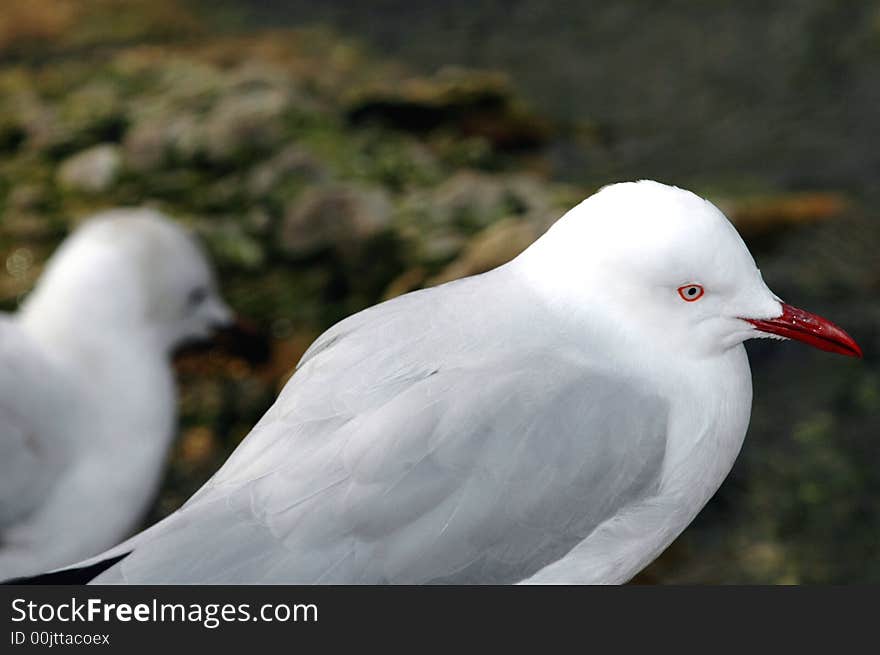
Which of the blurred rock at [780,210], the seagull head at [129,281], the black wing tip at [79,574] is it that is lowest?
the blurred rock at [780,210]

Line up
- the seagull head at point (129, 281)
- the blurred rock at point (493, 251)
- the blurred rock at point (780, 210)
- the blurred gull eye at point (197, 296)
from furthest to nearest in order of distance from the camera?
the blurred rock at point (780, 210) < the blurred rock at point (493, 251) < the blurred gull eye at point (197, 296) < the seagull head at point (129, 281)

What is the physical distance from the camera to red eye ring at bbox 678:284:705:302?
2.06 meters

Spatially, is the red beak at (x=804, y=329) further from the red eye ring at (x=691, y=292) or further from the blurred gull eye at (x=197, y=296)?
the blurred gull eye at (x=197, y=296)

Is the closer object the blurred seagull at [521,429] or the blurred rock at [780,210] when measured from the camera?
the blurred seagull at [521,429]

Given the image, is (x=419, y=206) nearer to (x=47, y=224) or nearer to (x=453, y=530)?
(x=47, y=224)

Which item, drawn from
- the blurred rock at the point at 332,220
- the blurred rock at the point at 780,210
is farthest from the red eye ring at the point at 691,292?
the blurred rock at the point at 332,220

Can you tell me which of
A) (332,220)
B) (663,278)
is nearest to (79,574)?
(663,278)

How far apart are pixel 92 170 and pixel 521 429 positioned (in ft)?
10.1

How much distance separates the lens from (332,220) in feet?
14.4

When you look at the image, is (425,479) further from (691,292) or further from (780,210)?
(780,210)

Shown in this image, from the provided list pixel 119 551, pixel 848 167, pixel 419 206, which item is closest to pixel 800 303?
pixel 848 167

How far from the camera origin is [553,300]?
83.1 inches

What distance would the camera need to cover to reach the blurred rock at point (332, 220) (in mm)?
4348

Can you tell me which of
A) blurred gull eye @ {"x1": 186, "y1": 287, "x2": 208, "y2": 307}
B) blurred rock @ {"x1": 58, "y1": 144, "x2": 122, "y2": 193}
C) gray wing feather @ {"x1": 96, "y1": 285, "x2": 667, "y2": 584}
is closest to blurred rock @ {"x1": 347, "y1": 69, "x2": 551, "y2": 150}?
blurred rock @ {"x1": 58, "y1": 144, "x2": 122, "y2": 193}
